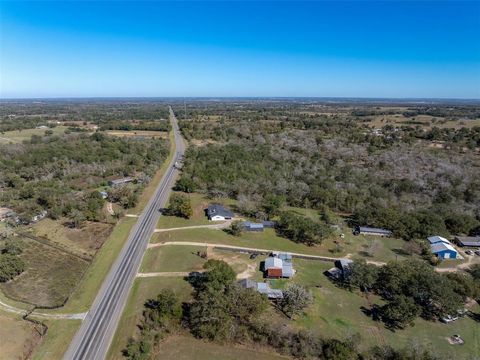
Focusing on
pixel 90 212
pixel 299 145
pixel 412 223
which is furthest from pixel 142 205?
pixel 299 145

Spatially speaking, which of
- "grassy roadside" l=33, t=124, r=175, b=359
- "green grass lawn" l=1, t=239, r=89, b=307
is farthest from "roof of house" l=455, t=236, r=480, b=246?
"green grass lawn" l=1, t=239, r=89, b=307

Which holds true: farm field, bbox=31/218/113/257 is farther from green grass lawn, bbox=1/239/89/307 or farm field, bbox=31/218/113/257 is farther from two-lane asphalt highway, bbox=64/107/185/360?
two-lane asphalt highway, bbox=64/107/185/360

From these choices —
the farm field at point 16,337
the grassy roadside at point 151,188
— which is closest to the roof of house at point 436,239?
the grassy roadside at point 151,188

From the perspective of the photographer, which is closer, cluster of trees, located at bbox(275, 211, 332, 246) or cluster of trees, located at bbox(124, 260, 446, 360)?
cluster of trees, located at bbox(124, 260, 446, 360)

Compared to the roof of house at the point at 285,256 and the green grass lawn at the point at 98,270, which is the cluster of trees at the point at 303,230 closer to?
the roof of house at the point at 285,256

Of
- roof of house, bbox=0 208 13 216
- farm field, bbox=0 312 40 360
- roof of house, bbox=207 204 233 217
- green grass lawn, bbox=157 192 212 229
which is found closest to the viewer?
farm field, bbox=0 312 40 360

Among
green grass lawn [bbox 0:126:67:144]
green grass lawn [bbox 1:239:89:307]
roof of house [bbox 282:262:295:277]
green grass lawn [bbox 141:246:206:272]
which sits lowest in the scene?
green grass lawn [bbox 1:239:89:307]

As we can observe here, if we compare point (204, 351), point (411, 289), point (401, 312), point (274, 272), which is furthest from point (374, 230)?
point (204, 351)
